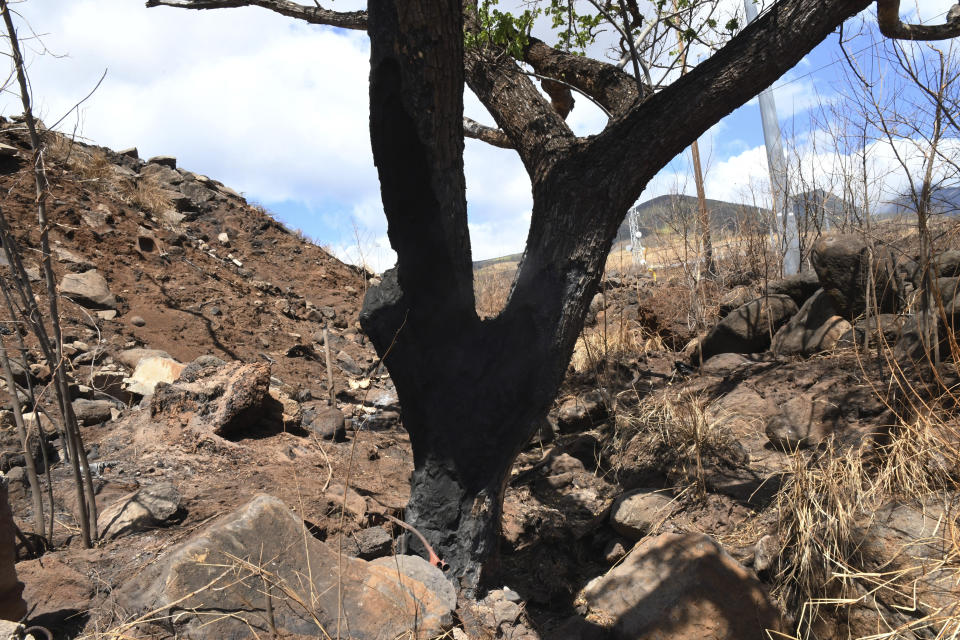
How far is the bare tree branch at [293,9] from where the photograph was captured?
17.6 ft

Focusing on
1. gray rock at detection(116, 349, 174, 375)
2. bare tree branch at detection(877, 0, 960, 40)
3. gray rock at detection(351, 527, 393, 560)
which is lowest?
gray rock at detection(351, 527, 393, 560)

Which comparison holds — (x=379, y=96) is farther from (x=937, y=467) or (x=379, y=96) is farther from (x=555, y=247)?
(x=937, y=467)

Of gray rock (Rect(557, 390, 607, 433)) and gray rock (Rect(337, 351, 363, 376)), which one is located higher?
gray rock (Rect(337, 351, 363, 376))

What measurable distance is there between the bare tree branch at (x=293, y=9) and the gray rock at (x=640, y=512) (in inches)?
172

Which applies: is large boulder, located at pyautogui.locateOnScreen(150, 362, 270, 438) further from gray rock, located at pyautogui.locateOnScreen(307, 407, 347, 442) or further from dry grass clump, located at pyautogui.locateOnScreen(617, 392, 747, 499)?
dry grass clump, located at pyautogui.locateOnScreen(617, 392, 747, 499)

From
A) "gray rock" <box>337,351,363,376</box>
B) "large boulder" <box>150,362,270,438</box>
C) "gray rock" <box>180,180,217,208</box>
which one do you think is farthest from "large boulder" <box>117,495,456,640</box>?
"gray rock" <box>180,180,217,208</box>

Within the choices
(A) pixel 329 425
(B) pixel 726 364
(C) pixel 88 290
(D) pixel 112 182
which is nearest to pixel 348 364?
(A) pixel 329 425

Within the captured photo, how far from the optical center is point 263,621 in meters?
2.36

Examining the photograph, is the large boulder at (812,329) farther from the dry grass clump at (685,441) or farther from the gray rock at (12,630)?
the gray rock at (12,630)

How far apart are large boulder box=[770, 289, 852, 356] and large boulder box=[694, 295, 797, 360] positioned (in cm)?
19

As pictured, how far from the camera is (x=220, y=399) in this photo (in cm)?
450

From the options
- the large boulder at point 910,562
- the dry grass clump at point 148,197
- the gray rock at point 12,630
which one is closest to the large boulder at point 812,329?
the large boulder at point 910,562

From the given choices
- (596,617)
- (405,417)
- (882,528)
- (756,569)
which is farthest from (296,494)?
(882,528)

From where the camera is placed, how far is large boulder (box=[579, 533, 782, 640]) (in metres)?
2.90
